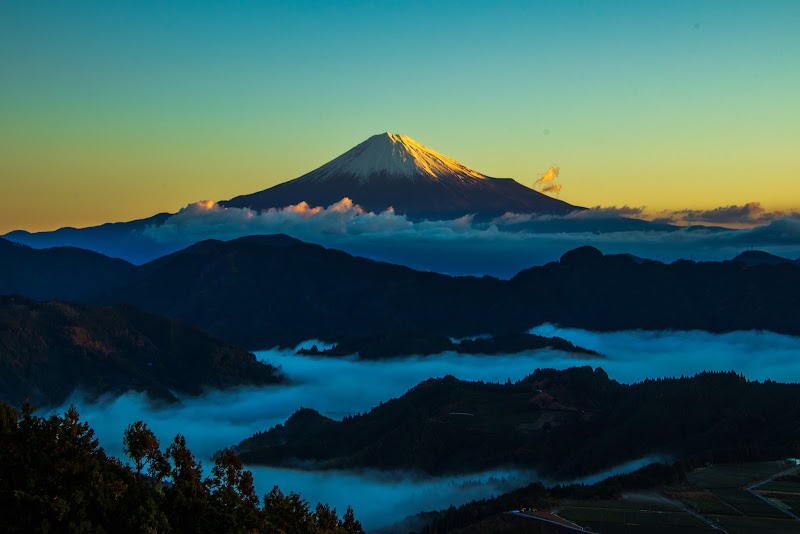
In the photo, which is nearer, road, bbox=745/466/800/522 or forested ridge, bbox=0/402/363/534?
forested ridge, bbox=0/402/363/534

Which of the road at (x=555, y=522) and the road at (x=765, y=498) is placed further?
the road at (x=765, y=498)

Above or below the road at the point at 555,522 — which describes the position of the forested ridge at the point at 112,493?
above

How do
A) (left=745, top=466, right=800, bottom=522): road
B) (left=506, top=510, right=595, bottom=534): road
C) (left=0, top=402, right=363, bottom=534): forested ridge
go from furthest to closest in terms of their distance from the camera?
(left=745, top=466, right=800, bottom=522): road, (left=506, top=510, right=595, bottom=534): road, (left=0, top=402, right=363, bottom=534): forested ridge

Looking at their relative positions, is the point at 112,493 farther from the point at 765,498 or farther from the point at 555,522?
the point at 765,498

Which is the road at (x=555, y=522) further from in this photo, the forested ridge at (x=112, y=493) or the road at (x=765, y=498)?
the forested ridge at (x=112, y=493)

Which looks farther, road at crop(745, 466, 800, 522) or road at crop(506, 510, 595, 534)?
road at crop(745, 466, 800, 522)

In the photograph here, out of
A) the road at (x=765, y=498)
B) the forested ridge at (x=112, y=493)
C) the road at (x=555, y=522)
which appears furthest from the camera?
the road at (x=765, y=498)

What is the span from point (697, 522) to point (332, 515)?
99456 millimetres

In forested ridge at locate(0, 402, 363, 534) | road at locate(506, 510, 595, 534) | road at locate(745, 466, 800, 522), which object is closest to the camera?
forested ridge at locate(0, 402, 363, 534)

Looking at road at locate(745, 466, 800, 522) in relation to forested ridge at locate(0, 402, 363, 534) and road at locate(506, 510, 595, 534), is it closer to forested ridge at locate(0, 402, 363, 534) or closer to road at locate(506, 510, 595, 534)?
road at locate(506, 510, 595, 534)

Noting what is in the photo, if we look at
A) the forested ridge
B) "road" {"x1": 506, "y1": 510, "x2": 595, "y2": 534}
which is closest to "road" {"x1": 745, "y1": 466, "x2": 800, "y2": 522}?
"road" {"x1": 506, "y1": 510, "x2": 595, "y2": 534}

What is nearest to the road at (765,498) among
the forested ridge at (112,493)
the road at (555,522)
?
the road at (555,522)

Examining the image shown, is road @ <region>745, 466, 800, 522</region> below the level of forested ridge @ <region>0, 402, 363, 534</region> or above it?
below

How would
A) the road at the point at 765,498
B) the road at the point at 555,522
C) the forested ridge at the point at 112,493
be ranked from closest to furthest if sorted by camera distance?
the forested ridge at the point at 112,493, the road at the point at 555,522, the road at the point at 765,498
